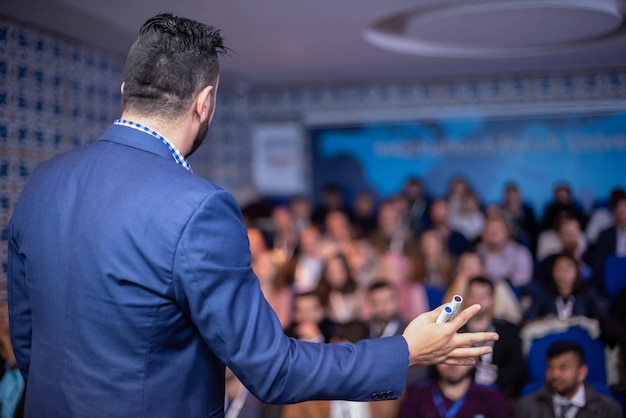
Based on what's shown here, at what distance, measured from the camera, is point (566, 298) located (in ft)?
13.8

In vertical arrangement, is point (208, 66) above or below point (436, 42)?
below

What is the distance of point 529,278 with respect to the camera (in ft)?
16.9

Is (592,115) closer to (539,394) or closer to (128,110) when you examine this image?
(539,394)

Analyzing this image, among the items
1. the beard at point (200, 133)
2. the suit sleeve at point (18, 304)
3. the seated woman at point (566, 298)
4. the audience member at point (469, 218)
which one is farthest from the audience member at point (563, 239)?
the suit sleeve at point (18, 304)

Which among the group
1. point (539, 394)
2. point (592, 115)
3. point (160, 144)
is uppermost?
point (592, 115)

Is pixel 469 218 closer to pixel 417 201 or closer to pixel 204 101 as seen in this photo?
pixel 417 201

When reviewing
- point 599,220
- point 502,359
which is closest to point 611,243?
point 599,220

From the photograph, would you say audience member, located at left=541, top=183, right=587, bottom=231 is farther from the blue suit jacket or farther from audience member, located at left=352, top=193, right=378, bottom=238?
the blue suit jacket

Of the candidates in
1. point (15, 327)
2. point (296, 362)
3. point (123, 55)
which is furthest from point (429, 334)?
point (123, 55)

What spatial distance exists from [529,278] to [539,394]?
7.01 ft

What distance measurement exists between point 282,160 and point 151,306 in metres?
6.12

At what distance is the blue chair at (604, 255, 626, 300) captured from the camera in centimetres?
469

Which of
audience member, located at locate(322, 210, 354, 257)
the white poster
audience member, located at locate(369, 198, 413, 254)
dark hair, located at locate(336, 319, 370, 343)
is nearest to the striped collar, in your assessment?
dark hair, located at locate(336, 319, 370, 343)

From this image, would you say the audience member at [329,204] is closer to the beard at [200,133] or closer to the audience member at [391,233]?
the audience member at [391,233]
